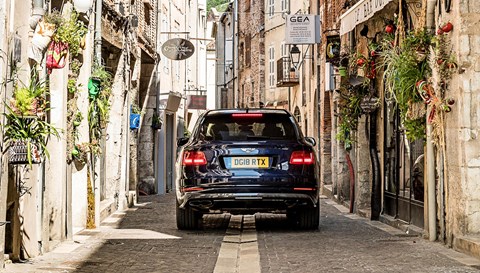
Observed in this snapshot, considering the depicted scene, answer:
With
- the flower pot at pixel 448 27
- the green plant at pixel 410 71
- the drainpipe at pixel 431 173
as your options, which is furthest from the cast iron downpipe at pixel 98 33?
the flower pot at pixel 448 27

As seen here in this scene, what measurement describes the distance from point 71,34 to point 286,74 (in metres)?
28.0

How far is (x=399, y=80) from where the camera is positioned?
41.3ft

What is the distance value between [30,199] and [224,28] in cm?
5761

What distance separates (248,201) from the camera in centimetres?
Result: 1338

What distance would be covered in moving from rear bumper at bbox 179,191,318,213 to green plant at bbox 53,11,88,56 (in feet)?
8.76

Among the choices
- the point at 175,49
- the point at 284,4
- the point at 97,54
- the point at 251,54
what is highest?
the point at 284,4

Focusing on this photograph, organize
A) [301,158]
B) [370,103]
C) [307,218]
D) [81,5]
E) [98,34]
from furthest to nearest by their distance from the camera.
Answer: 1. [370,103]
2. [98,34]
3. [307,218]
4. [301,158]
5. [81,5]

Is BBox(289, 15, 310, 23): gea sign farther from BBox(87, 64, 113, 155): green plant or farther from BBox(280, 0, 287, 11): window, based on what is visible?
BBox(280, 0, 287, 11): window

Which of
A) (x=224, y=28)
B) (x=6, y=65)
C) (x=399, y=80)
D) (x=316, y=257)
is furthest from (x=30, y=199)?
(x=224, y=28)

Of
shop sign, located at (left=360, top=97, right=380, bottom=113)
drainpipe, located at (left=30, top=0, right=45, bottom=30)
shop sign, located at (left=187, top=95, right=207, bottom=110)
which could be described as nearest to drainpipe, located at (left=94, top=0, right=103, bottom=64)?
shop sign, located at (left=360, top=97, right=380, bottom=113)

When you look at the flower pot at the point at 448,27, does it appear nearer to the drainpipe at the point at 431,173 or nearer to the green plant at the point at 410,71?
the green plant at the point at 410,71

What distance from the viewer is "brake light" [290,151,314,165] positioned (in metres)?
13.5

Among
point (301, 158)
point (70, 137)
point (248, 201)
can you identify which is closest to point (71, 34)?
point (70, 137)

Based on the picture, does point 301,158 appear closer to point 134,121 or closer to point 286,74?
point 134,121
